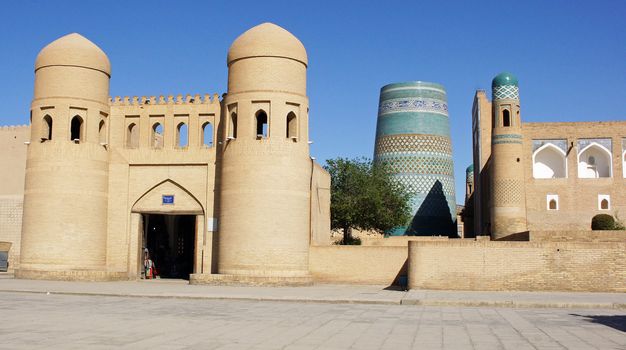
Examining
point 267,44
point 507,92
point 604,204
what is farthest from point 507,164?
point 267,44

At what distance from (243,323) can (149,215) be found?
15.0 meters

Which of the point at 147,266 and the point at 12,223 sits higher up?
the point at 12,223

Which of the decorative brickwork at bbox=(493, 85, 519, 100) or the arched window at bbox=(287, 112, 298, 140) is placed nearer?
the arched window at bbox=(287, 112, 298, 140)

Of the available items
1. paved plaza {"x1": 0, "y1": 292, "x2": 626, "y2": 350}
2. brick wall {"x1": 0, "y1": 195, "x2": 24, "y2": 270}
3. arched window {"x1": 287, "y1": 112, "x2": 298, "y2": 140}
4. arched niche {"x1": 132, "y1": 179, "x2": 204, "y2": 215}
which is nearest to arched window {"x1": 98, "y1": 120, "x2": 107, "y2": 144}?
arched niche {"x1": 132, "y1": 179, "x2": 204, "y2": 215}

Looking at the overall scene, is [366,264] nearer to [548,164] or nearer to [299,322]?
[299,322]

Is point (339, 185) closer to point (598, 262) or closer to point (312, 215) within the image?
point (312, 215)

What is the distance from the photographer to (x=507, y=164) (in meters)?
32.6

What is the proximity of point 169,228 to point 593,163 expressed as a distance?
21315 millimetres

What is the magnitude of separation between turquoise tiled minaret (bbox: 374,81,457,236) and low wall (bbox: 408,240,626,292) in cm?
2856

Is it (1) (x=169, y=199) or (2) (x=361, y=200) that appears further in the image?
(2) (x=361, y=200)

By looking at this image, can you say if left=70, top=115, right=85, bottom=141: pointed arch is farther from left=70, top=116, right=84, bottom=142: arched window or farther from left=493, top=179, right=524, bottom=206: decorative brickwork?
left=493, top=179, right=524, bottom=206: decorative brickwork

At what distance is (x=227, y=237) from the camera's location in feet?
68.6

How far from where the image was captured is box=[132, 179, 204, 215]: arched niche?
22.5 meters

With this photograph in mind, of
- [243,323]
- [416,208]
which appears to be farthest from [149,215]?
[416,208]
